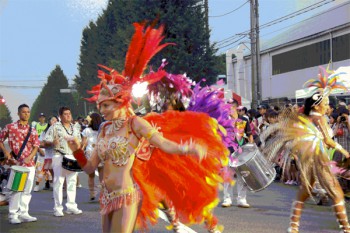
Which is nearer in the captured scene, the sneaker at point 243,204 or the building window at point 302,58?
the sneaker at point 243,204

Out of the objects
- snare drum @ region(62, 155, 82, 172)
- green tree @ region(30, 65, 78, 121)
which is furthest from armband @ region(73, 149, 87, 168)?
green tree @ region(30, 65, 78, 121)

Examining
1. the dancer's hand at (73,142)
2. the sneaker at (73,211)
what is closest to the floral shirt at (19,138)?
the sneaker at (73,211)

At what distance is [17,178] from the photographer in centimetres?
971

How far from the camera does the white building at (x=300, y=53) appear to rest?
3797 centimetres

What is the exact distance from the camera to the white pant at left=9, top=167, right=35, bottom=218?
1011cm

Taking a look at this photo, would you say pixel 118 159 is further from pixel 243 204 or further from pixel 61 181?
pixel 243 204

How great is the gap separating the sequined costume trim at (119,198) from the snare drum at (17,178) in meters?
4.52

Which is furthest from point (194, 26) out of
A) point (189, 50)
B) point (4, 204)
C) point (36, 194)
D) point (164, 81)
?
point (164, 81)

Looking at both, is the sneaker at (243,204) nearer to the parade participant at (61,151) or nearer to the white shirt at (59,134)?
the parade participant at (61,151)

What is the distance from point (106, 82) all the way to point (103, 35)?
62.2m

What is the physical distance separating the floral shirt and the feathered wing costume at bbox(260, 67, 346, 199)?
390 centimetres

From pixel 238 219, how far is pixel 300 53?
117ft

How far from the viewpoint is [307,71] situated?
1719 inches

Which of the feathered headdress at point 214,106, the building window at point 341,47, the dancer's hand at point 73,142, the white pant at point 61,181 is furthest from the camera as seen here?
the building window at point 341,47
